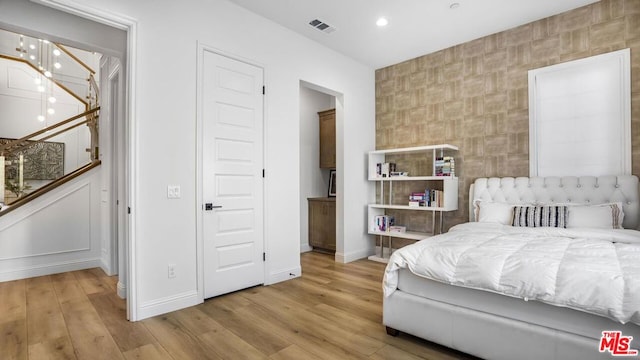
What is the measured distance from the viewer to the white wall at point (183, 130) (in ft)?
8.82

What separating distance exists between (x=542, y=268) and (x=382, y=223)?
3.09 metres

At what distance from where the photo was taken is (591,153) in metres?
3.38

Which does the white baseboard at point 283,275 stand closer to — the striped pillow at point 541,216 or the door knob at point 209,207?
the door knob at point 209,207

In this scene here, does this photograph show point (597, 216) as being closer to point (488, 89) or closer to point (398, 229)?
point (488, 89)

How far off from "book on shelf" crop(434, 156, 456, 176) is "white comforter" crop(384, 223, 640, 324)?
1690 millimetres

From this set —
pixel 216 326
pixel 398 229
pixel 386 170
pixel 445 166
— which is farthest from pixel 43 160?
pixel 445 166

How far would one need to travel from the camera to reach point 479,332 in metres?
1.89

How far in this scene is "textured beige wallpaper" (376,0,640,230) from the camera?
3.31 metres

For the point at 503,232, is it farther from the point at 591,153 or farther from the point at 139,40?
the point at 139,40

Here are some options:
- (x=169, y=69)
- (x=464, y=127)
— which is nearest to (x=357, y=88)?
(x=464, y=127)

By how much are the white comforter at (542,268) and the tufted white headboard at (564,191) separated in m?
0.64

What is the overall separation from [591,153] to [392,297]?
2.80 m

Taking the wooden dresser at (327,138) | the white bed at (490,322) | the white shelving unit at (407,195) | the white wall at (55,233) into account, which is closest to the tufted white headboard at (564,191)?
the white shelving unit at (407,195)

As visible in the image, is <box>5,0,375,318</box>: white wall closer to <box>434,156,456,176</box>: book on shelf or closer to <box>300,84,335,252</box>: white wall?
<box>300,84,335,252</box>: white wall
